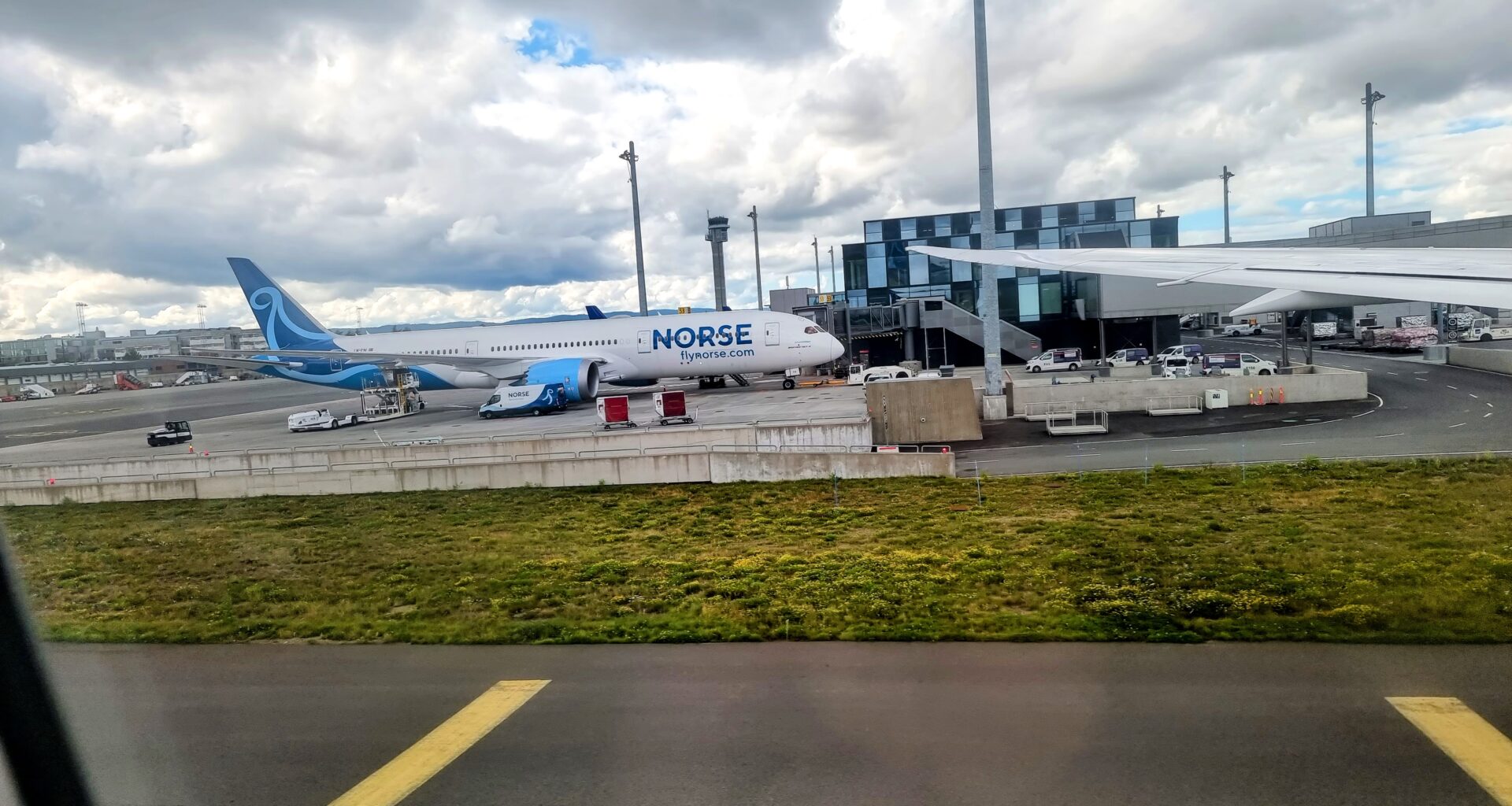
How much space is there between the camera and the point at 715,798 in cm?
536

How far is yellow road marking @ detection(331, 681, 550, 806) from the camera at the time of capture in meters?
5.66

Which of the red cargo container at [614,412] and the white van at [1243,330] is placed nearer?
the red cargo container at [614,412]

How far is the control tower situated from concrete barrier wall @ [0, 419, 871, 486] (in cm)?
4929

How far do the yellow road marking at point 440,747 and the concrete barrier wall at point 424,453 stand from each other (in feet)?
41.2

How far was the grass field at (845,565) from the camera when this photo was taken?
27.5 ft

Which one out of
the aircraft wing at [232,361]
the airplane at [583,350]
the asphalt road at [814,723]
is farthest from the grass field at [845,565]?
the airplane at [583,350]

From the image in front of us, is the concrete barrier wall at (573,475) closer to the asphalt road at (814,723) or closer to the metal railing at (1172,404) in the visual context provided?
the asphalt road at (814,723)

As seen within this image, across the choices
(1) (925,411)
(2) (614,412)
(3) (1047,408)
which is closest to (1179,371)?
(3) (1047,408)

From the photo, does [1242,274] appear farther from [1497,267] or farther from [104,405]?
[104,405]

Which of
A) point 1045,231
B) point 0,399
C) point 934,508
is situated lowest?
point 934,508

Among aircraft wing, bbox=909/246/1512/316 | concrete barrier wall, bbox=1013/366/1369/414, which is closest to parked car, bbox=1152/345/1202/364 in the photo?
concrete barrier wall, bbox=1013/366/1369/414

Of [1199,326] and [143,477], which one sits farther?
[1199,326]

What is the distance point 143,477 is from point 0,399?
3071mm

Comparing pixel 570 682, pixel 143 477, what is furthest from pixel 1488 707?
pixel 143 477
